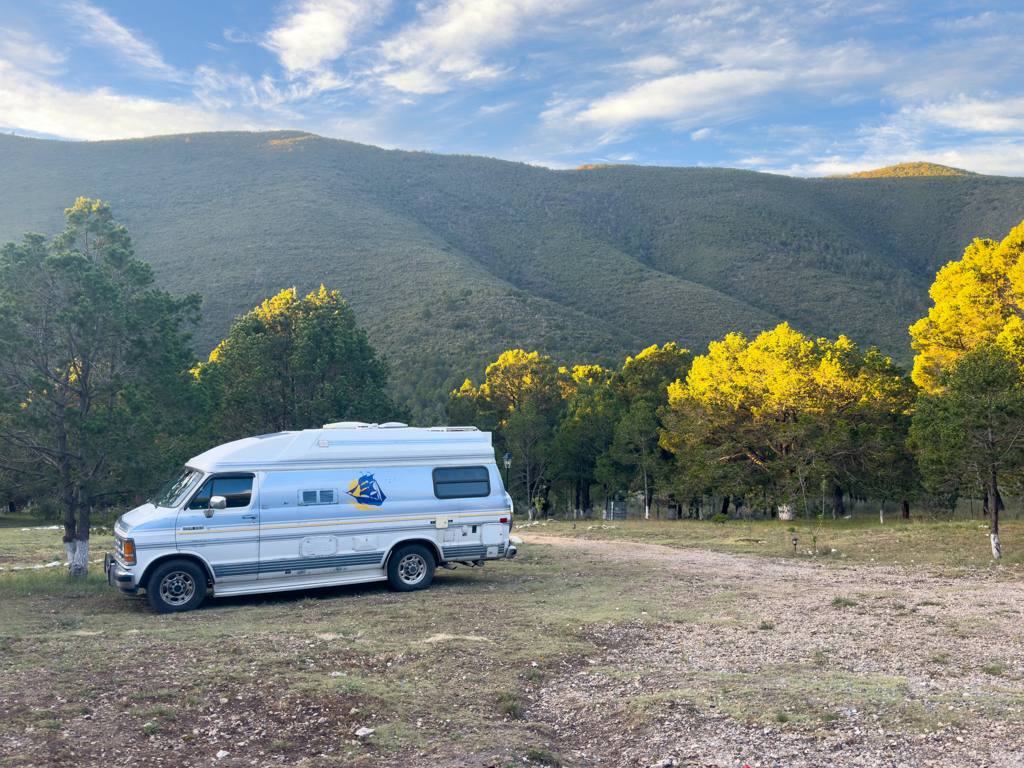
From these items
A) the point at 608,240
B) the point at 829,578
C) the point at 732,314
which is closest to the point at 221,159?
the point at 608,240

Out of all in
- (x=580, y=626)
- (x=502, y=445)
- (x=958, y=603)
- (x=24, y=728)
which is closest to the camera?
(x=24, y=728)

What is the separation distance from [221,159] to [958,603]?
12395cm

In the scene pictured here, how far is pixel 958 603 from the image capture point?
36.5 ft

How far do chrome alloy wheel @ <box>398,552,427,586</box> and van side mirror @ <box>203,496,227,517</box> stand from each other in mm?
Answer: 3129

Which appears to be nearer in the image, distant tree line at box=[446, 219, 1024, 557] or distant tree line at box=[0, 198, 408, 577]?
distant tree line at box=[0, 198, 408, 577]

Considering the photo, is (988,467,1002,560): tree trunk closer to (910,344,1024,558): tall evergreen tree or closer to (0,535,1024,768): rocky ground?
(910,344,1024,558): tall evergreen tree

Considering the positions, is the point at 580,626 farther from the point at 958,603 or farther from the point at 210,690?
the point at 958,603

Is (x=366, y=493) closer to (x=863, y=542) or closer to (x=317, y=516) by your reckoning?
(x=317, y=516)

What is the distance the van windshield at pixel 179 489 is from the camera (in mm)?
11312

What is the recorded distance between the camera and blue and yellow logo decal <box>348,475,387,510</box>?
40.0 ft

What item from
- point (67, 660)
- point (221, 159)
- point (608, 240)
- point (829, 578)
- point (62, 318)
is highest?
point (221, 159)

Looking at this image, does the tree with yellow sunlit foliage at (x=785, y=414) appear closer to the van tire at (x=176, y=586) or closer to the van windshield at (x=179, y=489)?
the van windshield at (x=179, y=489)

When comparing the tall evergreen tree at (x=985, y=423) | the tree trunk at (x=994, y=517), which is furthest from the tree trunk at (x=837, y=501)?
the tree trunk at (x=994, y=517)

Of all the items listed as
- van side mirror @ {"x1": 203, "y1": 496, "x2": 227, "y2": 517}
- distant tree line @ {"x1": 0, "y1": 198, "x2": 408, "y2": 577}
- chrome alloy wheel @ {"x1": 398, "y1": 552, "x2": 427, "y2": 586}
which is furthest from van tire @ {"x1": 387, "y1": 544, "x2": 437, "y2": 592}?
distant tree line @ {"x1": 0, "y1": 198, "x2": 408, "y2": 577}
